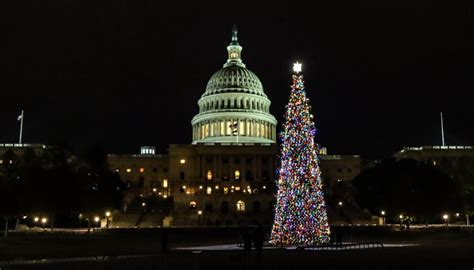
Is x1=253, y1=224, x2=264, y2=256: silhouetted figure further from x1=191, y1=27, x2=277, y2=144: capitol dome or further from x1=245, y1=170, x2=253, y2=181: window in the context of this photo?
x1=191, y1=27, x2=277, y2=144: capitol dome

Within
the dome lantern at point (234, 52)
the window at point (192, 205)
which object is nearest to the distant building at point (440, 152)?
the window at point (192, 205)

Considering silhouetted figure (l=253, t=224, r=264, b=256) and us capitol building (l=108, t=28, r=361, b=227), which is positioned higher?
us capitol building (l=108, t=28, r=361, b=227)

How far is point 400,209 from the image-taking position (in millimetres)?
69812

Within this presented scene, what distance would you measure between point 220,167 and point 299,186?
79207 millimetres

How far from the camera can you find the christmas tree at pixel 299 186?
36688mm

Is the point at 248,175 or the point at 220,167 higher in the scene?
the point at 220,167

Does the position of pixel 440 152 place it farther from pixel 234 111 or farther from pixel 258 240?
pixel 258 240

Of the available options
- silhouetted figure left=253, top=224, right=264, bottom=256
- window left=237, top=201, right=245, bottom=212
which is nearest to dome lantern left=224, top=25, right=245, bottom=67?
window left=237, top=201, right=245, bottom=212

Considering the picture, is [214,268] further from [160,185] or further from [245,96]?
[245,96]

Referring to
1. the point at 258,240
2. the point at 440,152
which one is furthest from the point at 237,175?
the point at 258,240

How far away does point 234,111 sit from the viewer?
13700 centimetres

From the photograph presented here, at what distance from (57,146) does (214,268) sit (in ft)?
214

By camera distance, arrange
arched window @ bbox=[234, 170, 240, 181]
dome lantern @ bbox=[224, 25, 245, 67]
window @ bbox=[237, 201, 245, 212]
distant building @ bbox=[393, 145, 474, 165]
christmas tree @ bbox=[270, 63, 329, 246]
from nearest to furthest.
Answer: christmas tree @ bbox=[270, 63, 329, 246]
window @ bbox=[237, 201, 245, 212]
arched window @ bbox=[234, 170, 240, 181]
distant building @ bbox=[393, 145, 474, 165]
dome lantern @ bbox=[224, 25, 245, 67]

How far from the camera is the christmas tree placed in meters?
36.7
